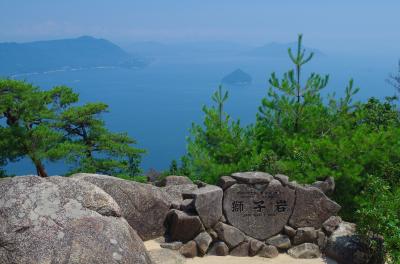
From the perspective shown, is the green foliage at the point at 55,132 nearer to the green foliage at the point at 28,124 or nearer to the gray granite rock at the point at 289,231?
the green foliage at the point at 28,124

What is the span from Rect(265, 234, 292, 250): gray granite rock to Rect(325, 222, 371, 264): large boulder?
0.91 m

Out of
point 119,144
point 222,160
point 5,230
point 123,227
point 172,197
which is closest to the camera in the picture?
point 5,230

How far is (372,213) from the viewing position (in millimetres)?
9992

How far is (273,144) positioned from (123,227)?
7.97 metres

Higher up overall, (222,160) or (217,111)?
(217,111)

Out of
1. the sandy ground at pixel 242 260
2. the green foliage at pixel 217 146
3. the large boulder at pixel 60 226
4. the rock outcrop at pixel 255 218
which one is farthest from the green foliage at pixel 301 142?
the large boulder at pixel 60 226

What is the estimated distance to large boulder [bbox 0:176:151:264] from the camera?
7223mm

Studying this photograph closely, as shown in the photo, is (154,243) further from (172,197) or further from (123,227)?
(123,227)

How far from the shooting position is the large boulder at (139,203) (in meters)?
10.5

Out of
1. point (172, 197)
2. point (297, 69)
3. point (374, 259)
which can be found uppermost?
point (297, 69)

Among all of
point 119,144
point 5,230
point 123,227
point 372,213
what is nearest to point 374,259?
point 372,213

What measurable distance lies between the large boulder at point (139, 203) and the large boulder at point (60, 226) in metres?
2.25

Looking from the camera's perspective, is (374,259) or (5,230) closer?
(5,230)

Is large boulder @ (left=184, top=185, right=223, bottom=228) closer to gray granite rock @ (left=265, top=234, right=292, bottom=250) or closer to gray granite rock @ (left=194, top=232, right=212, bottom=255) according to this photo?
gray granite rock @ (left=194, top=232, right=212, bottom=255)
